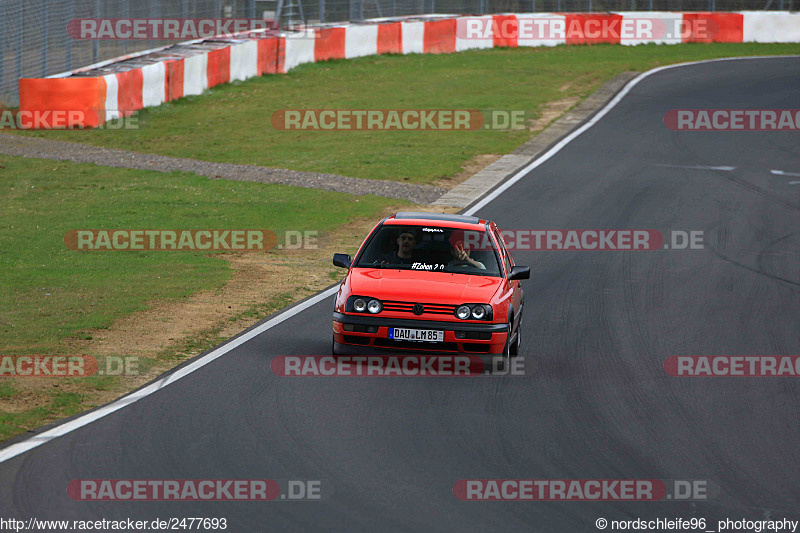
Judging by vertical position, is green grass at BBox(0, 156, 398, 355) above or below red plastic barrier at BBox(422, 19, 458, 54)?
below

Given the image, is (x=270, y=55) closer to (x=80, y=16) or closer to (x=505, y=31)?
(x=80, y=16)

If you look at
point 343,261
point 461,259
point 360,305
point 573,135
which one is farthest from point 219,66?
point 360,305

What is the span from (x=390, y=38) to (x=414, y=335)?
29.6 metres

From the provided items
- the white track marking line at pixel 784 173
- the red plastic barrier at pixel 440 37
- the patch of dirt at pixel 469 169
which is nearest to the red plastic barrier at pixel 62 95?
the patch of dirt at pixel 469 169

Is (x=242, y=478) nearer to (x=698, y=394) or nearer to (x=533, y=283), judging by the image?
(x=698, y=394)

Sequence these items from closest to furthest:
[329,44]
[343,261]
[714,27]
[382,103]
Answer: [343,261] → [382,103] → [329,44] → [714,27]

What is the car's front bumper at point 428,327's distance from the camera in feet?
35.8

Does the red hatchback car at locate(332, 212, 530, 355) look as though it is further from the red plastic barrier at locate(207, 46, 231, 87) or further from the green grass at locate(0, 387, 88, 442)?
the red plastic barrier at locate(207, 46, 231, 87)

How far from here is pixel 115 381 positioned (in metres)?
10.5

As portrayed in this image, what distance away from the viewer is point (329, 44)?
3681 cm

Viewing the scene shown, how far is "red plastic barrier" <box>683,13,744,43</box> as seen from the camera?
44312 mm

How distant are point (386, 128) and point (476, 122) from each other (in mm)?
2344

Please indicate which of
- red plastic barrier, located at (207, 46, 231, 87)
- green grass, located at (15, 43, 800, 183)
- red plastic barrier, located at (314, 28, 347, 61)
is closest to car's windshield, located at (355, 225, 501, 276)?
green grass, located at (15, 43, 800, 183)

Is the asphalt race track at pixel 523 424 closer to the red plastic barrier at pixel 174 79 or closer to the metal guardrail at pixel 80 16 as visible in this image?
the red plastic barrier at pixel 174 79
